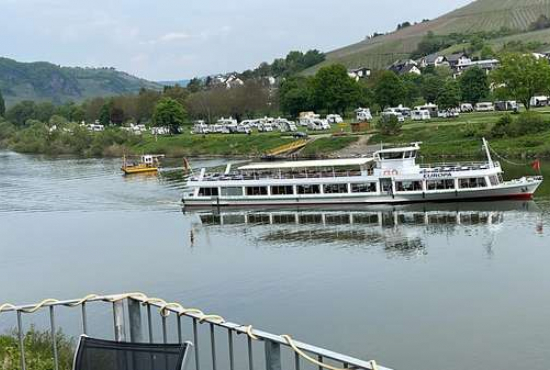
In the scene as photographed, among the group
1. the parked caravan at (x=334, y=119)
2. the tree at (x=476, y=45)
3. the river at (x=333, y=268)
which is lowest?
the river at (x=333, y=268)

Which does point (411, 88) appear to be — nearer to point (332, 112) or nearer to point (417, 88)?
point (417, 88)

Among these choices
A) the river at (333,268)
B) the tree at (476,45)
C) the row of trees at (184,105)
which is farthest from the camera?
the tree at (476,45)

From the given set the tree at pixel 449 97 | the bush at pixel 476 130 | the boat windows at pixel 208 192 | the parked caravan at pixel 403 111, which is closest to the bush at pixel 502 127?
the bush at pixel 476 130

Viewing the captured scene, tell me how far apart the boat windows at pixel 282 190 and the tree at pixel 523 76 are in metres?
41.8

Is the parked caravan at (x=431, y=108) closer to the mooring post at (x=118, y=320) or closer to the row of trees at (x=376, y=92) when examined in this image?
the row of trees at (x=376, y=92)

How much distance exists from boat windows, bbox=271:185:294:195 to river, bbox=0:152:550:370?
9.54ft

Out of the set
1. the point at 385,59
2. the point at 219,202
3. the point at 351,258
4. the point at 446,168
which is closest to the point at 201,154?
the point at 219,202

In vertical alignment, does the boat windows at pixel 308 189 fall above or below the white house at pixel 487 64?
below

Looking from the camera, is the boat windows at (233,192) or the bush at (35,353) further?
the boat windows at (233,192)

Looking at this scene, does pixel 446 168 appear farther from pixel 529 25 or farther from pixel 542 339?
pixel 529 25

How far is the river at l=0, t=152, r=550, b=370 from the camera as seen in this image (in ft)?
69.7

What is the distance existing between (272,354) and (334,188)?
41785mm

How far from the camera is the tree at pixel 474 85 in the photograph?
97125 mm

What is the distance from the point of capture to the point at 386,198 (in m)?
46.7
